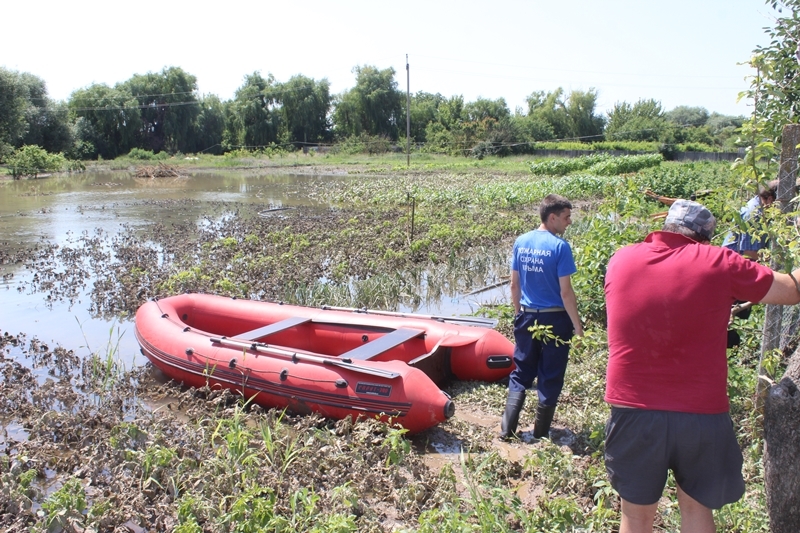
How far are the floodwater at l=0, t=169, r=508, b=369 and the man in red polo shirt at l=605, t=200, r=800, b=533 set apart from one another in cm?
530

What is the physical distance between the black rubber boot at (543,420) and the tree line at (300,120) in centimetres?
4411

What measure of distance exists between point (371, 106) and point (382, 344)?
197 feet

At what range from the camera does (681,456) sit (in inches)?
94.4

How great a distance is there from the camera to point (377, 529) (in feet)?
11.1

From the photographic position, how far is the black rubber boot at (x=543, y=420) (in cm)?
441

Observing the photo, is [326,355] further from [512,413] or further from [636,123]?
[636,123]

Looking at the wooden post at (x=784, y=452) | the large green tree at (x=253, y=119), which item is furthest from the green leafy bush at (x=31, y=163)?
the wooden post at (x=784, y=452)

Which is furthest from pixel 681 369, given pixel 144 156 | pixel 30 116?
pixel 144 156

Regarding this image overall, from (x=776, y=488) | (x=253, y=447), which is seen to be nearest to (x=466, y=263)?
(x=253, y=447)

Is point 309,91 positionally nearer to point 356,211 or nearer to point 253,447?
point 356,211

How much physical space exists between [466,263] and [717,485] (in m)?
8.27

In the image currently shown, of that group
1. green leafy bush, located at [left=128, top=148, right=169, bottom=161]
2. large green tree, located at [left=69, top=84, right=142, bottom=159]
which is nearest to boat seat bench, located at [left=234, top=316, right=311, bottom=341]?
green leafy bush, located at [left=128, top=148, right=169, bottom=161]

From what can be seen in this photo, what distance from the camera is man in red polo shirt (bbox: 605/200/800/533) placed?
2354 millimetres

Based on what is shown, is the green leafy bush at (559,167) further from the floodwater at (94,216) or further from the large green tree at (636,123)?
the large green tree at (636,123)
